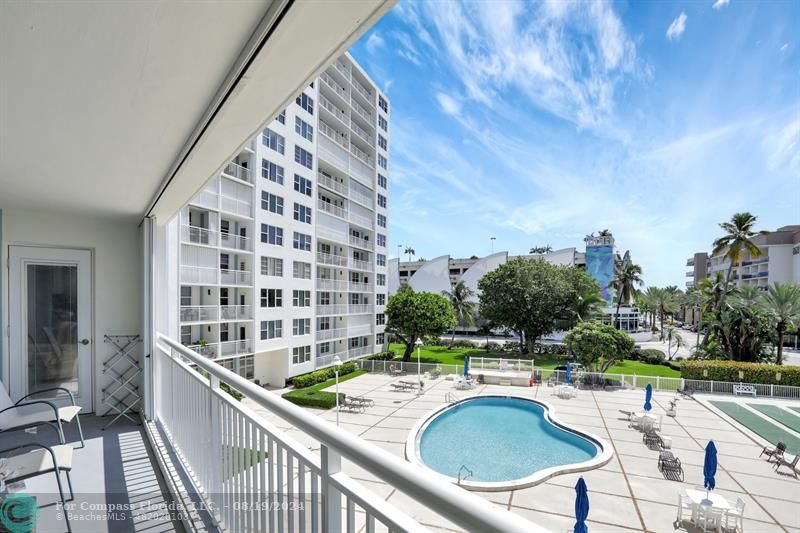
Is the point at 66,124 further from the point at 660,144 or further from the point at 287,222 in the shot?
the point at 660,144

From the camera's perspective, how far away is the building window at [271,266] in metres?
17.7

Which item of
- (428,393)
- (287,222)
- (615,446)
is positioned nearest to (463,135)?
(287,222)

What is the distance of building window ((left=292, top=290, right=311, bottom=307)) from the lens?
19.4 m

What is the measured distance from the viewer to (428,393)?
50.8ft

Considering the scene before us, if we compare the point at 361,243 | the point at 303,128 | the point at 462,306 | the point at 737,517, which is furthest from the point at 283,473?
the point at 462,306

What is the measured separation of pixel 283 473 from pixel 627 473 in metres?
9.49

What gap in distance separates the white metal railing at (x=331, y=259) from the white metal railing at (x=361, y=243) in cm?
130

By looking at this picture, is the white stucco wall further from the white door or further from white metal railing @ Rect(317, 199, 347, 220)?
white metal railing @ Rect(317, 199, 347, 220)

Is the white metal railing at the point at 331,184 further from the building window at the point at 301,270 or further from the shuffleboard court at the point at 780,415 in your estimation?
the shuffleboard court at the point at 780,415

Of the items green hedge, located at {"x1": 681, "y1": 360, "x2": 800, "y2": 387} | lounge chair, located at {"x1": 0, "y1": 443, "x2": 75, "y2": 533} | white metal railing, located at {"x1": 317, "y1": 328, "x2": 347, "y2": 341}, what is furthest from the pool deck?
white metal railing, located at {"x1": 317, "y1": 328, "x2": 347, "y2": 341}

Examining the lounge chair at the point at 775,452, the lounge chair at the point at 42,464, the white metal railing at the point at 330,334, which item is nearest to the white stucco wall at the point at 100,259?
the lounge chair at the point at 42,464

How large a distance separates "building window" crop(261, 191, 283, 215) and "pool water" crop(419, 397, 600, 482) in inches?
474

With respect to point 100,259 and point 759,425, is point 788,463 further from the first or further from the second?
point 100,259

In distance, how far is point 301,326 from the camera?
778 inches
